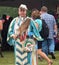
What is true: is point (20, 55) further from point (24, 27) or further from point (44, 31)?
point (44, 31)

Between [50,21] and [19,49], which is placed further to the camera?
[50,21]

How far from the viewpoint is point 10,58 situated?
14617 mm

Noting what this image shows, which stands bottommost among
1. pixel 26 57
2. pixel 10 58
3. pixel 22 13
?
pixel 10 58

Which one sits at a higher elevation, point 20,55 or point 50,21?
point 50,21

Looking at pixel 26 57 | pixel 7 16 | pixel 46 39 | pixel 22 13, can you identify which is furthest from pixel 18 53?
pixel 7 16

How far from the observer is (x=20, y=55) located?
8742 millimetres

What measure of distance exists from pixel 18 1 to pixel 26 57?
8575 millimetres

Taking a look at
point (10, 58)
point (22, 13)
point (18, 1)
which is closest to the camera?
point (22, 13)

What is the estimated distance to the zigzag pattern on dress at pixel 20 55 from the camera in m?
8.72

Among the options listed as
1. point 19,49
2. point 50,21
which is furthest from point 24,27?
point 50,21

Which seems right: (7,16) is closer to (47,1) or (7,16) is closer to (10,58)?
(47,1)

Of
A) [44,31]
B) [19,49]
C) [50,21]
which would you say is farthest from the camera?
[50,21]

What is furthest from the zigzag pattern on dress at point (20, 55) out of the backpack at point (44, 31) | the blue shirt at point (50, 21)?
the blue shirt at point (50, 21)

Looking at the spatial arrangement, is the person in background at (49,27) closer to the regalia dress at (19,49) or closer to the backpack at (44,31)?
the backpack at (44,31)
